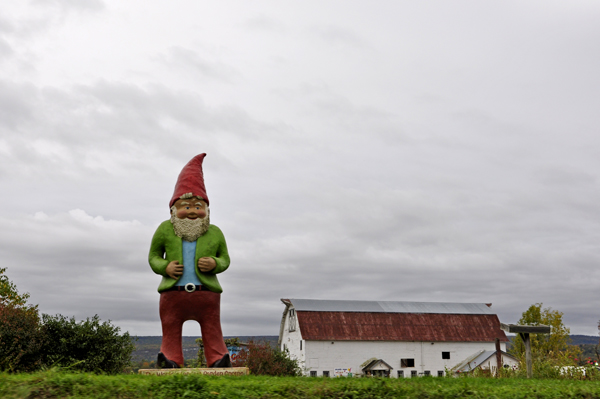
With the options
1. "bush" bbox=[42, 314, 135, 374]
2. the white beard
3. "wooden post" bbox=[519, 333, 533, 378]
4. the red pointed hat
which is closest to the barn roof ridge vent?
"bush" bbox=[42, 314, 135, 374]

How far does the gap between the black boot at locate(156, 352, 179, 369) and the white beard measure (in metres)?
2.53

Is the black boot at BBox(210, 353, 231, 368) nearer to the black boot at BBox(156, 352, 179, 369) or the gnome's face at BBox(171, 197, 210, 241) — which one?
the black boot at BBox(156, 352, 179, 369)

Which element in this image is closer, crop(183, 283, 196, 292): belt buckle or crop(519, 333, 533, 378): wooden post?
crop(183, 283, 196, 292): belt buckle

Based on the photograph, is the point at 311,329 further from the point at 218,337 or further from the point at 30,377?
the point at 30,377

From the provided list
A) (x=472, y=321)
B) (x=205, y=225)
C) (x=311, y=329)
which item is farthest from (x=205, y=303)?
(x=472, y=321)

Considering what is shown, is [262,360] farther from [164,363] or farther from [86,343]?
[164,363]

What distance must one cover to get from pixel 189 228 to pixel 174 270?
1019mm

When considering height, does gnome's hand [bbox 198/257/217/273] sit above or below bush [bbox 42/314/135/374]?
above

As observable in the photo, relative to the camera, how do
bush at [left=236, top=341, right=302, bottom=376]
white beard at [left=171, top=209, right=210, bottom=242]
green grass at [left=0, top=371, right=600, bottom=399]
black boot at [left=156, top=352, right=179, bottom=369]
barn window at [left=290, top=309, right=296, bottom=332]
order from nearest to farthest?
1. green grass at [left=0, top=371, right=600, bottom=399]
2. black boot at [left=156, top=352, right=179, bottom=369]
3. white beard at [left=171, top=209, right=210, bottom=242]
4. bush at [left=236, top=341, right=302, bottom=376]
5. barn window at [left=290, top=309, right=296, bottom=332]

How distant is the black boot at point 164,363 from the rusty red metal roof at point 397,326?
2396 centimetres

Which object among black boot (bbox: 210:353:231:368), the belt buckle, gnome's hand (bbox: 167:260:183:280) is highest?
gnome's hand (bbox: 167:260:183:280)

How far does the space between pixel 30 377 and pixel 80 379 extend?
622 millimetres

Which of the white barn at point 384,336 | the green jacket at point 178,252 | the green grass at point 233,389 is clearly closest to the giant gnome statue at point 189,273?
the green jacket at point 178,252

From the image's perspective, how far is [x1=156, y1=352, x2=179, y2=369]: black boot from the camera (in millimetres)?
11031
